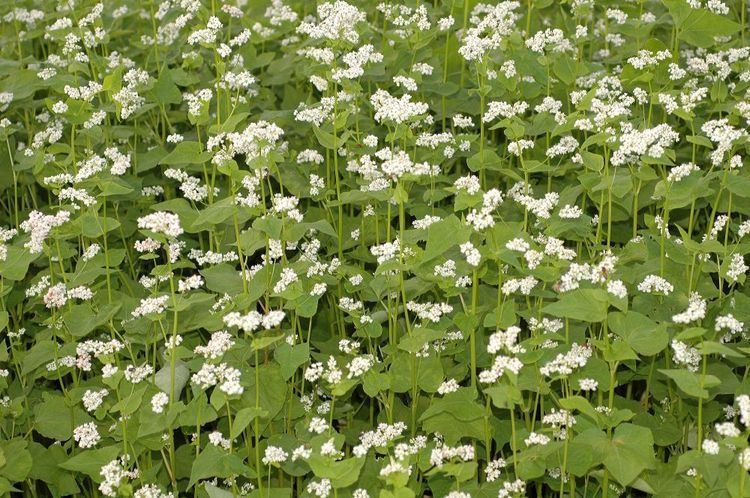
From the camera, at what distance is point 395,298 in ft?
14.6

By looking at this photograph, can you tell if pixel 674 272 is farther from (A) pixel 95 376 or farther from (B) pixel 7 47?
(B) pixel 7 47

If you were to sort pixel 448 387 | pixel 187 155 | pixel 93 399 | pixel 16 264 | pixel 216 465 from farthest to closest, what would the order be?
pixel 187 155
pixel 16 264
pixel 93 399
pixel 448 387
pixel 216 465

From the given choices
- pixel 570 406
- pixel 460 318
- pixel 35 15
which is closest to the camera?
pixel 570 406

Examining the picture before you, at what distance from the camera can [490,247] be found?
376 cm

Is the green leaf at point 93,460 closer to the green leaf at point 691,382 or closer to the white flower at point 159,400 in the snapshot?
the white flower at point 159,400

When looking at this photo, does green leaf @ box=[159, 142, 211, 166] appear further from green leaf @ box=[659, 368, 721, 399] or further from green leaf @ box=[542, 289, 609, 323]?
green leaf @ box=[659, 368, 721, 399]

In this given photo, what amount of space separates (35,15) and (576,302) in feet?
14.1

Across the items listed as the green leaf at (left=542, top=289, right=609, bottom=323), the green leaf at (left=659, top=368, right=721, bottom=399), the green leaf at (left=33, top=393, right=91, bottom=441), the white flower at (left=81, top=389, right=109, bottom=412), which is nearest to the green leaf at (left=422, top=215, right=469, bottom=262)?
the green leaf at (left=542, top=289, right=609, bottom=323)

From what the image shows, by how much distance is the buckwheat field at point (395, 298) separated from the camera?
3.51 metres

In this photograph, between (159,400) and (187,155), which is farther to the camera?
(187,155)

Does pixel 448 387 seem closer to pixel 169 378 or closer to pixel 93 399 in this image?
pixel 169 378

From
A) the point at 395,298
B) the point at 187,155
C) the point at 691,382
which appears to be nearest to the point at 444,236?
the point at 395,298

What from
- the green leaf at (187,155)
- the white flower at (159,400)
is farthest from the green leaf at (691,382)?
the green leaf at (187,155)

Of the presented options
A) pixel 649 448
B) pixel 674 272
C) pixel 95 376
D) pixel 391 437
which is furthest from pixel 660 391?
pixel 95 376
